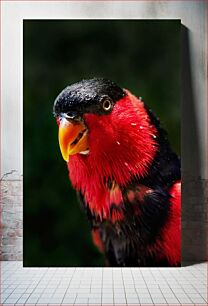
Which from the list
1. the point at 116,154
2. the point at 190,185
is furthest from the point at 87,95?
the point at 190,185

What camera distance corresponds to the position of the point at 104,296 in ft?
9.67

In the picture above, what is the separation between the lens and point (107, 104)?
11.4 feet

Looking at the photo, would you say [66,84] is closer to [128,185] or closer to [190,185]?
[128,185]

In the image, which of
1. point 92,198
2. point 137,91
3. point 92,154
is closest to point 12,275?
point 92,198

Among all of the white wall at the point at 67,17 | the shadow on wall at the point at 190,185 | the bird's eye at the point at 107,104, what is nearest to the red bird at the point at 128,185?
the bird's eye at the point at 107,104

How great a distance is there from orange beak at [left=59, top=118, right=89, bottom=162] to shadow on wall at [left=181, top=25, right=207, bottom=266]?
0.84 metres

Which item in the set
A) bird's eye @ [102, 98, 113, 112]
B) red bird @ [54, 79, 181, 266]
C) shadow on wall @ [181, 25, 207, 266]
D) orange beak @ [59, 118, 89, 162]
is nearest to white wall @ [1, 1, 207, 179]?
shadow on wall @ [181, 25, 207, 266]

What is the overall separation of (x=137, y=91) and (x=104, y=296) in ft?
4.84

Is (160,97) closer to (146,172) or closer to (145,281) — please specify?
(146,172)

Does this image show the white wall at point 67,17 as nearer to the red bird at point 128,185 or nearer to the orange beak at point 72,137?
the red bird at point 128,185

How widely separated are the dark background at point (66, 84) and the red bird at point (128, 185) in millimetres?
78

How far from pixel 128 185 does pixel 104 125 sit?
0.48 meters

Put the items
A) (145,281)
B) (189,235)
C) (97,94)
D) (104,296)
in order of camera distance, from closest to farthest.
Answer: (104,296)
(145,281)
(97,94)
(189,235)

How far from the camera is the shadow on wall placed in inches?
148
